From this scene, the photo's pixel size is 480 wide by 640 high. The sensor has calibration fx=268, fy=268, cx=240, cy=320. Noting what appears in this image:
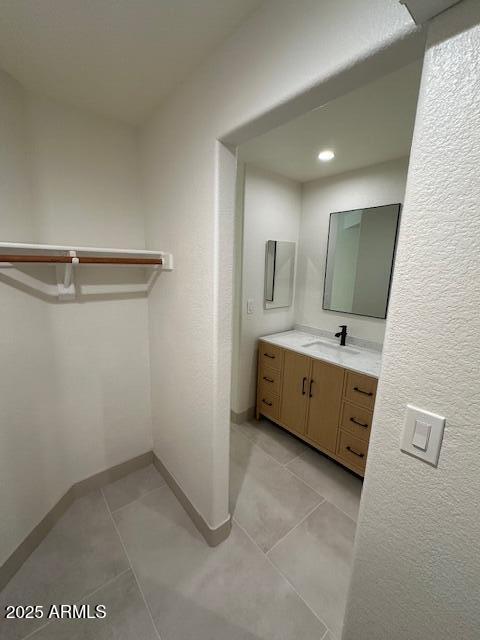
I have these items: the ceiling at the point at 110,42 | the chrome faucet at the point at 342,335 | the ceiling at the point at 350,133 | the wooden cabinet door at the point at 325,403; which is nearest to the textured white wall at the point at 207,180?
the ceiling at the point at 110,42

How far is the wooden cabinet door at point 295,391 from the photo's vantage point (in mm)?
2207

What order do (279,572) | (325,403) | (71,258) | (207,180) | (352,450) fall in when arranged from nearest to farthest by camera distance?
(207,180)
(71,258)
(279,572)
(352,450)
(325,403)

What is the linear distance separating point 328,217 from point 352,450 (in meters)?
1.95

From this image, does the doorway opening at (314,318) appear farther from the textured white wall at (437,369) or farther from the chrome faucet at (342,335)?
the textured white wall at (437,369)

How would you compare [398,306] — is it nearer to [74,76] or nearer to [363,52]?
[363,52]

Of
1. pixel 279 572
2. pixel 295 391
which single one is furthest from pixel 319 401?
pixel 279 572

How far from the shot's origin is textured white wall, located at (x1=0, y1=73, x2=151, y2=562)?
4.19 feet

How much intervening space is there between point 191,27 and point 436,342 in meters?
1.30

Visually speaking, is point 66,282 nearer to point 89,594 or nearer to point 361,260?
point 89,594

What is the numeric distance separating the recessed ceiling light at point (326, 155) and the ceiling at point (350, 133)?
3 centimetres

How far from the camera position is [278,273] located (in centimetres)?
261

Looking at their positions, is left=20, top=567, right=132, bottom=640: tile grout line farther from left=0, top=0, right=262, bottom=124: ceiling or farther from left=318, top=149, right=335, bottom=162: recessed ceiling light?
left=318, top=149, right=335, bottom=162: recessed ceiling light

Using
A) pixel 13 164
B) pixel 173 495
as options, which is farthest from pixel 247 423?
pixel 13 164

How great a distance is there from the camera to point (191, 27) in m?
0.96
